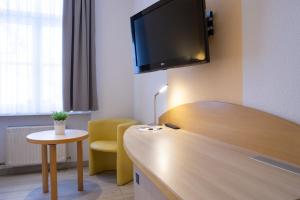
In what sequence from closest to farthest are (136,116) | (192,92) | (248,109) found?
(248,109) < (192,92) < (136,116)

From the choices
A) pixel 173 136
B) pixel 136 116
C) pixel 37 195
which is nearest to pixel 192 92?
pixel 173 136

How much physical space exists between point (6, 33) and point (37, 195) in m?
2.07

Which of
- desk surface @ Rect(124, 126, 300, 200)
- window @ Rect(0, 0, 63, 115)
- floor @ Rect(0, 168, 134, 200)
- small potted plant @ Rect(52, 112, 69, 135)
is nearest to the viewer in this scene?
desk surface @ Rect(124, 126, 300, 200)

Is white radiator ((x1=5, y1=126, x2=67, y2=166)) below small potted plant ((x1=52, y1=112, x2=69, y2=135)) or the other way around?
below

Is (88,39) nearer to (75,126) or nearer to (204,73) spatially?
(75,126)

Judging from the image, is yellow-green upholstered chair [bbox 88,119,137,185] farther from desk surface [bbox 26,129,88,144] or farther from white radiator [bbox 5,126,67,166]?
white radiator [bbox 5,126,67,166]

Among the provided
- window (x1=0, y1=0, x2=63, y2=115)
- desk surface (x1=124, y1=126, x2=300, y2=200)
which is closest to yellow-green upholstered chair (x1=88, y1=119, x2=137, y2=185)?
window (x1=0, y1=0, x2=63, y2=115)

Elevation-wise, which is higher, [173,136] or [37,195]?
[173,136]

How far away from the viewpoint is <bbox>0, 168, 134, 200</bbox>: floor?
2.54m

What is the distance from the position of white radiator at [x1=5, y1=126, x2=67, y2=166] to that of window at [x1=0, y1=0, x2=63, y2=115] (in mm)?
245

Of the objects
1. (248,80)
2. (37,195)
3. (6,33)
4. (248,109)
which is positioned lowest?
(37,195)

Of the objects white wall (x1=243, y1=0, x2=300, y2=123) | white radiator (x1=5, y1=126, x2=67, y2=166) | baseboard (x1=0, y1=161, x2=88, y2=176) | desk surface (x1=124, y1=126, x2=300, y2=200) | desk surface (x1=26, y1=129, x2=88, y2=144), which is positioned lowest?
baseboard (x1=0, y1=161, x2=88, y2=176)

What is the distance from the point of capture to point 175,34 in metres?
1.79

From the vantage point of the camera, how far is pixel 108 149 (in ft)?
9.43
